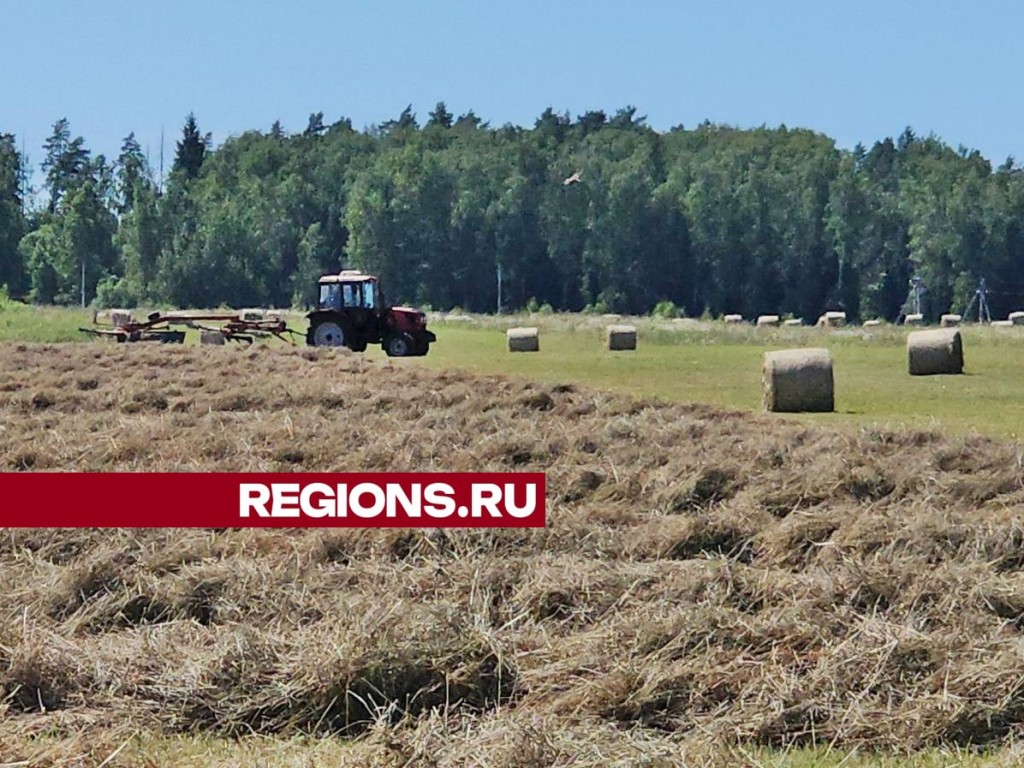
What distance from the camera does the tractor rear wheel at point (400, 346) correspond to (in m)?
33.2

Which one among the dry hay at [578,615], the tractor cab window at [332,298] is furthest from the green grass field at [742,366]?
the dry hay at [578,615]

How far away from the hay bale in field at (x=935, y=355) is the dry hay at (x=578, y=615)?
15240mm

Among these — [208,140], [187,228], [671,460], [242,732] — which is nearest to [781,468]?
[671,460]

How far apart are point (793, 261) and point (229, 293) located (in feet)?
131

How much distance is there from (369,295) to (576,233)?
2784 inches

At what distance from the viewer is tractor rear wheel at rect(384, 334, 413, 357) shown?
33156 mm

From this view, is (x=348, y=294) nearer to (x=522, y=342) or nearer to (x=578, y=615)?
(x=522, y=342)

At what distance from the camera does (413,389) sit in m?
18.2

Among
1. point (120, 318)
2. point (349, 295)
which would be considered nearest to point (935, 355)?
point (349, 295)

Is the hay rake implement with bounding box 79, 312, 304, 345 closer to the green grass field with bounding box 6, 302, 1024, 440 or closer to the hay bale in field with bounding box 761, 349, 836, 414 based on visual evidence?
the green grass field with bounding box 6, 302, 1024, 440

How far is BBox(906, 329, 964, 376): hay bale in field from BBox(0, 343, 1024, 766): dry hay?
1524 centimetres

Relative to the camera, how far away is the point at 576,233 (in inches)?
4087

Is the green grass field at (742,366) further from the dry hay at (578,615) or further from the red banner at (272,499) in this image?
the red banner at (272,499)

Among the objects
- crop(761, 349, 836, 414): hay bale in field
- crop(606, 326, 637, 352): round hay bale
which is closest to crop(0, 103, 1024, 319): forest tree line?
crop(606, 326, 637, 352): round hay bale
